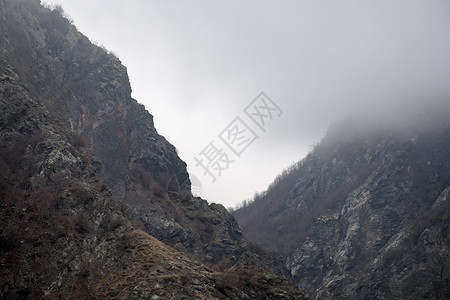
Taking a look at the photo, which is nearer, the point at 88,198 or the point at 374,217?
the point at 88,198

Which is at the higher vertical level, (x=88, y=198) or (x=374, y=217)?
(x=88, y=198)

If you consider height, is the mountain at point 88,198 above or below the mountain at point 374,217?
above

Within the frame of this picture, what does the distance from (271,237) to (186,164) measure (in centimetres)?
6559

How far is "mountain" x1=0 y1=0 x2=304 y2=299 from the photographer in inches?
1206

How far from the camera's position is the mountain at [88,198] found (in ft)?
101

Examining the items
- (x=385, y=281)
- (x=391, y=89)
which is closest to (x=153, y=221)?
(x=385, y=281)

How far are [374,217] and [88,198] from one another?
267 feet

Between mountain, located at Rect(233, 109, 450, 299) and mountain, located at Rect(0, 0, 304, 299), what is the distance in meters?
31.1

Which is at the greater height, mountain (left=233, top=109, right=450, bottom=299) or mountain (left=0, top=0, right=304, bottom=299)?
mountain (left=0, top=0, right=304, bottom=299)

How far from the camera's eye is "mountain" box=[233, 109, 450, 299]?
78.1m

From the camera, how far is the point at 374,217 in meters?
97.4

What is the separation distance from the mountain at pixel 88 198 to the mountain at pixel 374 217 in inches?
1225

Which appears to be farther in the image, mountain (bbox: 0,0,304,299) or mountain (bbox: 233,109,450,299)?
mountain (bbox: 233,109,450,299)

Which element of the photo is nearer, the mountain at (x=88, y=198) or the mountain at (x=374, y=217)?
the mountain at (x=88, y=198)
